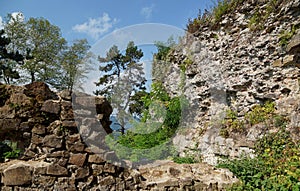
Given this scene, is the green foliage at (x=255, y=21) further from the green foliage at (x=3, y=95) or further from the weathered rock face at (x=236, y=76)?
the green foliage at (x=3, y=95)

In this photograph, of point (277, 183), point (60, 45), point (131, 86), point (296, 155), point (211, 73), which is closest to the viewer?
point (277, 183)

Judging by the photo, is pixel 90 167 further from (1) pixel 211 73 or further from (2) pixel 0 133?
(1) pixel 211 73

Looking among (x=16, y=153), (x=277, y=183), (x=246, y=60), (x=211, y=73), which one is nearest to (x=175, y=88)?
(x=211, y=73)

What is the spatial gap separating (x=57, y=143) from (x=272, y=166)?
143 inches

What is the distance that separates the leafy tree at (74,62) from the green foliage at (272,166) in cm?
1246

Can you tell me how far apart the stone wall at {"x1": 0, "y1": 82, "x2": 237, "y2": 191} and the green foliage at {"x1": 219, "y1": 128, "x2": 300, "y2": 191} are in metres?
1.77

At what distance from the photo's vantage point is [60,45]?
1691cm

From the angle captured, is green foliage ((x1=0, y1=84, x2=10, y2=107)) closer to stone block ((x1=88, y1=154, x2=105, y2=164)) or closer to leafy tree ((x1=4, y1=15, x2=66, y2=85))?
stone block ((x1=88, y1=154, x2=105, y2=164))

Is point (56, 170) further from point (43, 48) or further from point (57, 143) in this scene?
point (43, 48)

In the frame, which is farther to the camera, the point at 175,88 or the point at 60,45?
the point at 60,45

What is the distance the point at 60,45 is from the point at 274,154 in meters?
16.3

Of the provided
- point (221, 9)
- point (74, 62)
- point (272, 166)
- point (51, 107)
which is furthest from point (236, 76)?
point (74, 62)

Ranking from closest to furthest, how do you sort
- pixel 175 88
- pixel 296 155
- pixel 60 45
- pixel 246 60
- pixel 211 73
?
1. pixel 296 155
2. pixel 246 60
3. pixel 211 73
4. pixel 175 88
5. pixel 60 45

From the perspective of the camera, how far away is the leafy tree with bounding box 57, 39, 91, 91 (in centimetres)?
1587
